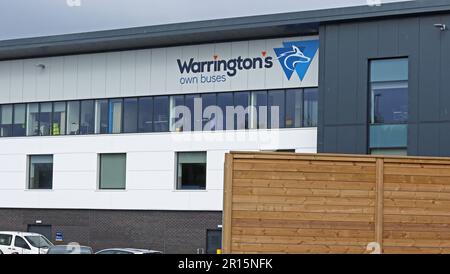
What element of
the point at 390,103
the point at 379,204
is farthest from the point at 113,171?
the point at 379,204

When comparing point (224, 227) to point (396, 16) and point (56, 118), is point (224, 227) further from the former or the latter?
point (56, 118)

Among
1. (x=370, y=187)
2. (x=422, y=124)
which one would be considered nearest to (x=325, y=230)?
(x=370, y=187)

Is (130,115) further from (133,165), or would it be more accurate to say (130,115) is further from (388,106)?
(388,106)

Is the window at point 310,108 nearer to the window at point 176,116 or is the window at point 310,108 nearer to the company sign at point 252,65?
the company sign at point 252,65

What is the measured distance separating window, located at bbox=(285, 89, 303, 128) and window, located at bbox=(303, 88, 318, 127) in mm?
203

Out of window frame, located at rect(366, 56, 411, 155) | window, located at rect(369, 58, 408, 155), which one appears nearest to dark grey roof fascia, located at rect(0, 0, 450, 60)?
window frame, located at rect(366, 56, 411, 155)

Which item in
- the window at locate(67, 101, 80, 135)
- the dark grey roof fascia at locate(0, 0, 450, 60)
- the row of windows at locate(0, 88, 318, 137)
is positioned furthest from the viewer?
the window at locate(67, 101, 80, 135)

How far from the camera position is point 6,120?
43312 millimetres

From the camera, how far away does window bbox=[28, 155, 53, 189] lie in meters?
41.6

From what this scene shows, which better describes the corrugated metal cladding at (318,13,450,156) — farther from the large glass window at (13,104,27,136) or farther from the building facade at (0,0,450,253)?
the large glass window at (13,104,27,136)

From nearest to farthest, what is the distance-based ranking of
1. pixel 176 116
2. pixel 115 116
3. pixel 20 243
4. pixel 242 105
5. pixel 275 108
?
1. pixel 20 243
2. pixel 275 108
3. pixel 242 105
4. pixel 176 116
5. pixel 115 116

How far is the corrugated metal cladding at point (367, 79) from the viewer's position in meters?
32.3

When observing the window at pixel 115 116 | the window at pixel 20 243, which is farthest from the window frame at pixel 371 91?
the window at pixel 20 243

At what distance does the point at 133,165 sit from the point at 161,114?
3018 millimetres
